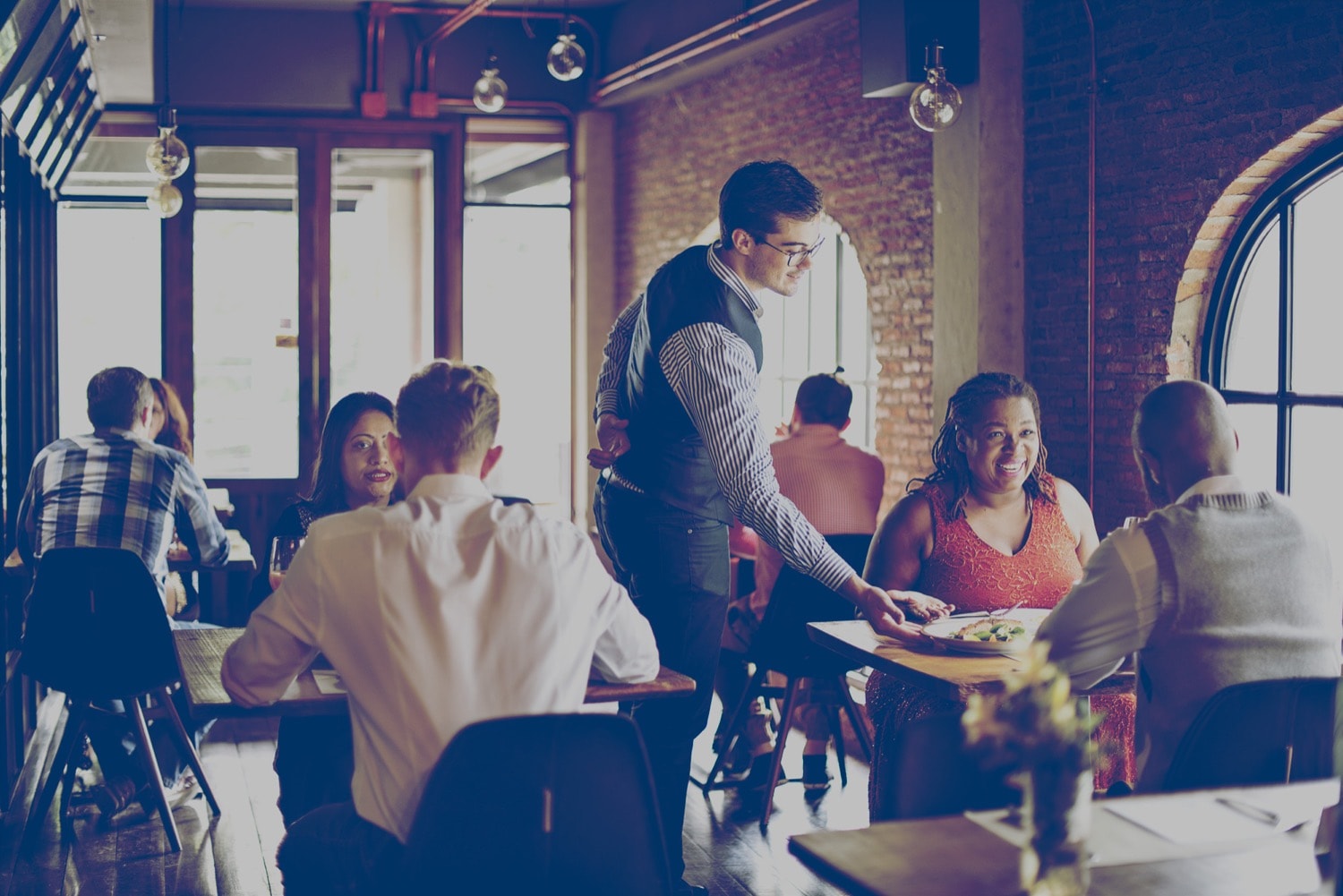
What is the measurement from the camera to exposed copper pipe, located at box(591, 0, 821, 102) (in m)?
6.78

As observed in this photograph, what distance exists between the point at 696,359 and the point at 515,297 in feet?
21.0

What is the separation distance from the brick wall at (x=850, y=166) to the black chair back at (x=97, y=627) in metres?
3.34

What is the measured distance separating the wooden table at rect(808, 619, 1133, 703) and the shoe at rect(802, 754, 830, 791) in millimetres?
2064

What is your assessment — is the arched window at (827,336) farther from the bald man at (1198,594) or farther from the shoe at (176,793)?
the bald man at (1198,594)

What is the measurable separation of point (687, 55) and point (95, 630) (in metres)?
4.69

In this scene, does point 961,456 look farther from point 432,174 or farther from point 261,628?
point 432,174

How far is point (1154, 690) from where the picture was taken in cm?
277

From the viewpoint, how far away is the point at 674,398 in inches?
140

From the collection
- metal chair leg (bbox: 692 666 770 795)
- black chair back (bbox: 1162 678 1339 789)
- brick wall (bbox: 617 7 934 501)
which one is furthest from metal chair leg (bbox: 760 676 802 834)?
black chair back (bbox: 1162 678 1339 789)

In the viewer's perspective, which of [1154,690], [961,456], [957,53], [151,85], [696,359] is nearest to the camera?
[1154,690]

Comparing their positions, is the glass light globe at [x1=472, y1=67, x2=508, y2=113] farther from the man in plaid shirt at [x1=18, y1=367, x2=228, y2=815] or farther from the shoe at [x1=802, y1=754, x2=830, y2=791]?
the shoe at [x1=802, y1=754, x2=830, y2=791]

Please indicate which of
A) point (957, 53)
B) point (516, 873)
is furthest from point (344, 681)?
point (957, 53)

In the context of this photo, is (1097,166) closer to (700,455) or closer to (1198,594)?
(700,455)

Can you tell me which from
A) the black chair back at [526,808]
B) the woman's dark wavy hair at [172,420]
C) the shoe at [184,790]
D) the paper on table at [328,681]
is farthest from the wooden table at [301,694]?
the woman's dark wavy hair at [172,420]
